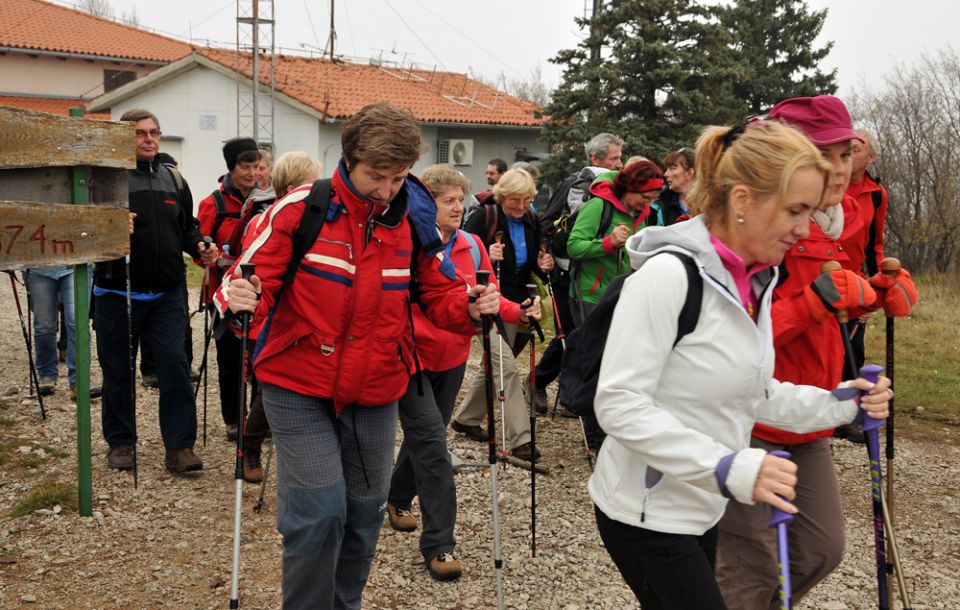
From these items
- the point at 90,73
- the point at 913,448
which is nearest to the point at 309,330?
the point at 913,448

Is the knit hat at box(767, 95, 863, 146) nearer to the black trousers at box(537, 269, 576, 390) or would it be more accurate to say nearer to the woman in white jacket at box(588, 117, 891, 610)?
the woman in white jacket at box(588, 117, 891, 610)

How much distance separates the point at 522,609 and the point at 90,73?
132 feet

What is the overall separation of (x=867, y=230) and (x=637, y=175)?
205 centimetres

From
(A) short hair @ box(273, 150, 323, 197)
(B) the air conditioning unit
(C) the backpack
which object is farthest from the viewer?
(B) the air conditioning unit

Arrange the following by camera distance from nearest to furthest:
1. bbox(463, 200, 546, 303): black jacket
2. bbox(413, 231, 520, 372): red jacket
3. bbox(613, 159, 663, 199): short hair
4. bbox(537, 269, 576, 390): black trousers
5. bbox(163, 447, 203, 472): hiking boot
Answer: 1. bbox(413, 231, 520, 372): red jacket
2. bbox(163, 447, 203, 472): hiking boot
3. bbox(613, 159, 663, 199): short hair
4. bbox(463, 200, 546, 303): black jacket
5. bbox(537, 269, 576, 390): black trousers

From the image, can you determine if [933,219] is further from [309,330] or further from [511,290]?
[309,330]

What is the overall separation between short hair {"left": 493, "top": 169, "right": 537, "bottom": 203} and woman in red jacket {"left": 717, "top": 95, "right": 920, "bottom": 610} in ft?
12.7

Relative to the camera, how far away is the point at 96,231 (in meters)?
5.30

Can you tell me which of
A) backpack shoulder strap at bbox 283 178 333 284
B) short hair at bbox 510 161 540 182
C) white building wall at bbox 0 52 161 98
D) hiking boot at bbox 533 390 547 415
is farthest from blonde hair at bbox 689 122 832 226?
white building wall at bbox 0 52 161 98

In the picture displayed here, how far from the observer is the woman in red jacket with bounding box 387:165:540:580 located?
4801 mm

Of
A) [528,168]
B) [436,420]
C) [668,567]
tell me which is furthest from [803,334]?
[528,168]

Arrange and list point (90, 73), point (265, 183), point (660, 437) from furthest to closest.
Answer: point (90, 73) → point (265, 183) → point (660, 437)

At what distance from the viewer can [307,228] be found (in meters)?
3.29

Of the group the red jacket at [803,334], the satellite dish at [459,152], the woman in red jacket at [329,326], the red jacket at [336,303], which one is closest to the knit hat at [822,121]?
the red jacket at [803,334]
